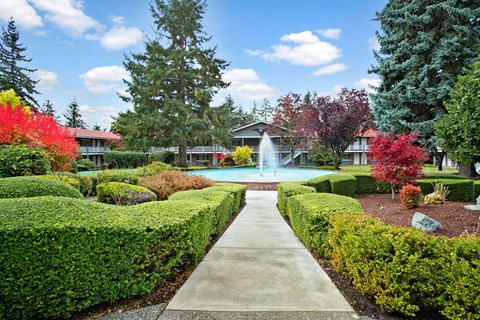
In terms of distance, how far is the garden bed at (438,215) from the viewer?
20.1 feet

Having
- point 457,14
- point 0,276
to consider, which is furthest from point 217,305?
point 457,14

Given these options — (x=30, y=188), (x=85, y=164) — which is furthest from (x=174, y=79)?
(x=30, y=188)

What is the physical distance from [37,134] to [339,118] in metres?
22.8

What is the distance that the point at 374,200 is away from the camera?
10391mm

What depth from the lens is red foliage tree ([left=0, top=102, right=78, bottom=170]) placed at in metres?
8.84

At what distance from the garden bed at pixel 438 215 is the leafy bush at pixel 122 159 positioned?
27990 mm

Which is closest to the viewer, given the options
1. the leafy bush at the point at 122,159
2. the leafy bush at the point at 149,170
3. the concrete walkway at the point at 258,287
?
the concrete walkway at the point at 258,287

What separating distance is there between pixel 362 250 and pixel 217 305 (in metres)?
1.72

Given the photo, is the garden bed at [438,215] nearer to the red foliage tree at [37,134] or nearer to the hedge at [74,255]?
the hedge at [74,255]

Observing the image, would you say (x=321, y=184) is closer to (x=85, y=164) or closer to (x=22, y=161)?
(x=22, y=161)

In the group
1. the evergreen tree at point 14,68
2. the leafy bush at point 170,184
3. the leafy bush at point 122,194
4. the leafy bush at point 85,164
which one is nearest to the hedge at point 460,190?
the leafy bush at point 170,184

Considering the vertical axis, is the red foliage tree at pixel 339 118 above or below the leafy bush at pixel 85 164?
above

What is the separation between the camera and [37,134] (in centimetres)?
945

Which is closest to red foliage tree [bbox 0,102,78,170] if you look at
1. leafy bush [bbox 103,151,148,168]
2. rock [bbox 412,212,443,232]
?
rock [bbox 412,212,443,232]
